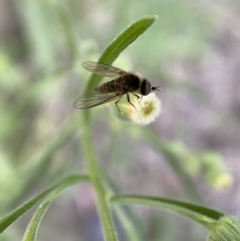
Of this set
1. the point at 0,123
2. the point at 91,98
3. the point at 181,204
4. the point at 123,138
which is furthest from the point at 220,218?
the point at 0,123

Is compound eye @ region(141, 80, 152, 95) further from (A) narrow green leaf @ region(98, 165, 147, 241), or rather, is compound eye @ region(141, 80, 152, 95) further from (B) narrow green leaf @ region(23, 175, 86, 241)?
(A) narrow green leaf @ region(98, 165, 147, 241)

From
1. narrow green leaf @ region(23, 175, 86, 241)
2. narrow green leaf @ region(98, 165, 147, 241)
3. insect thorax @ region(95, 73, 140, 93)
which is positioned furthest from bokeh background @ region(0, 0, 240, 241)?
narrow green leaf @ region(23, 175, 86, 241)

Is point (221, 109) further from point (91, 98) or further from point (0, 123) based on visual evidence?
point (91, 98)

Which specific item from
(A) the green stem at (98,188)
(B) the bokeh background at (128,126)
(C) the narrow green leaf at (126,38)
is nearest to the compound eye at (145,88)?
(C) the narrow green leaf at (126,38)

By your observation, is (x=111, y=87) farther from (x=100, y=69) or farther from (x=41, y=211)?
(x=41, y=211)

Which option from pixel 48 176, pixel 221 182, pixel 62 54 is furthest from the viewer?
pixel 62 54
